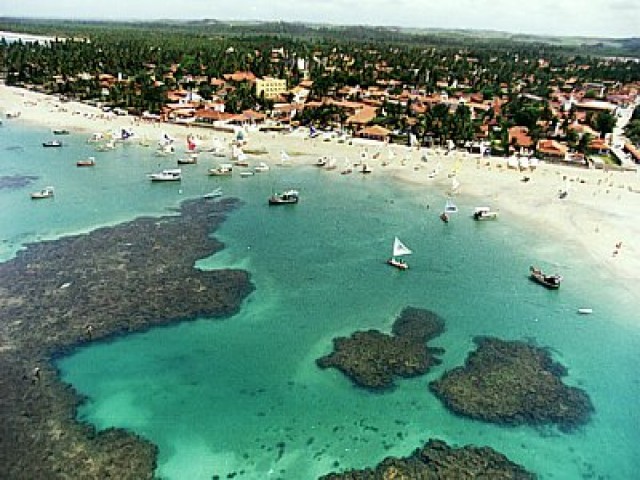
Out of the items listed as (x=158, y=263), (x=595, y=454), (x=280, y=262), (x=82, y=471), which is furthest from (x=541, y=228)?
(x=82, y=471)

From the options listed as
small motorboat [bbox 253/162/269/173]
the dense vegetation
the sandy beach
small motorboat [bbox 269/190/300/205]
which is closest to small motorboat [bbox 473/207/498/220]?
the sandy beach

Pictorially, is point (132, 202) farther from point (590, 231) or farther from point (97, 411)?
point (590, 231)

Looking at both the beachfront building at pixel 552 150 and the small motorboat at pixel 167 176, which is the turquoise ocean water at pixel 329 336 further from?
the beachfront building at pixel 552 150

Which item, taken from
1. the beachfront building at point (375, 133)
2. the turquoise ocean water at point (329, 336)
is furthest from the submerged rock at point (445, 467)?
the beachfront building at point (375, 133)

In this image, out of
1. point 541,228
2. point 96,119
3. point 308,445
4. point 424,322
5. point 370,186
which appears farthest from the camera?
point 96,119

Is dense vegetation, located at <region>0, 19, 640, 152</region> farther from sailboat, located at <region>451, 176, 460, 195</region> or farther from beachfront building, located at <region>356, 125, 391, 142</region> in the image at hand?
sailboat, located at <region>451, 176, 460, 195</region>
